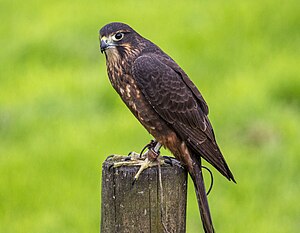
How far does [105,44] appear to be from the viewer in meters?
4.96

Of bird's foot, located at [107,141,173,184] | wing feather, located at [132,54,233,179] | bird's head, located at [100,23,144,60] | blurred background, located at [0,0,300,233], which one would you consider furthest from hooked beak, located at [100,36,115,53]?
blurred background, located at [0,0,300,233]

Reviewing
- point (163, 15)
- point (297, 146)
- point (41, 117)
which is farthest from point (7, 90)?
point (297, 146)

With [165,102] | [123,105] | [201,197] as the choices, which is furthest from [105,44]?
[123,105]

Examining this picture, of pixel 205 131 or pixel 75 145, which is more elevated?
pixel 75 145

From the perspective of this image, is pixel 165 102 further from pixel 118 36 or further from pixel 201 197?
pixel 201 197

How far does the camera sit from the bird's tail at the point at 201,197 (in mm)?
4406

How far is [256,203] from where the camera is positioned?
23.4ft

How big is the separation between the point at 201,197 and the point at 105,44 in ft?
3.38

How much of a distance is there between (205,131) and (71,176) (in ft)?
9.00

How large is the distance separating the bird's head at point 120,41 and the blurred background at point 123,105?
2171 mm

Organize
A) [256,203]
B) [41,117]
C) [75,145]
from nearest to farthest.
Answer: [256,203]
[75,145]
[41,117]

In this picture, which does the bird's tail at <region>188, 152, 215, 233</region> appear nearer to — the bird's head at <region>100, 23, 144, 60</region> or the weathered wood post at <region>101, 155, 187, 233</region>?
the weathered wood post at <region>101, 155, 187, 233</region>

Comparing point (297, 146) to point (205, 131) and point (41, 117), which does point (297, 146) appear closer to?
point (41, 117)

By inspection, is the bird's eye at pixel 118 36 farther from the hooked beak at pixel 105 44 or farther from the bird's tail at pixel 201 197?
the bird's tail at pixel 201 197
